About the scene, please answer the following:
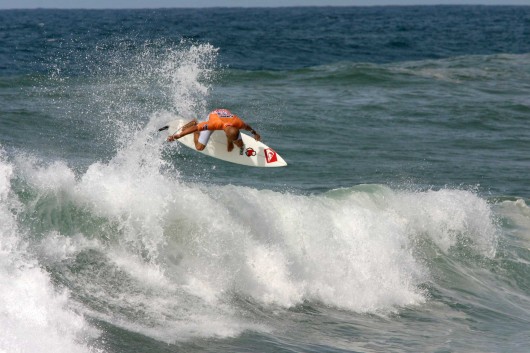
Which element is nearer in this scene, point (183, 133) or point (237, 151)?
point (183, 133)

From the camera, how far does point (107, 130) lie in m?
21.5

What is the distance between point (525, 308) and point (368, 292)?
2476 millimetres

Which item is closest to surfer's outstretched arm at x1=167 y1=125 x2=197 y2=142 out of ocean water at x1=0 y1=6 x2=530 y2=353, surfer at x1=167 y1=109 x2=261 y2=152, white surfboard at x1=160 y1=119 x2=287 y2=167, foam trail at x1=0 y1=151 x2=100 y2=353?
surfer at x1=167 y1=109 x2=261 y2=152

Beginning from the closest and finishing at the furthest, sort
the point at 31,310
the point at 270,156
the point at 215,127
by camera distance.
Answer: the point at 31,310, the point at 215,127, the point at 270,156

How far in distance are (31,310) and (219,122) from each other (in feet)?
16.5

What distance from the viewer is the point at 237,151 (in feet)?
45.0

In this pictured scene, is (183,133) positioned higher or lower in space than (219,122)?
lower

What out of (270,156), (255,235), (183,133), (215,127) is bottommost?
(255,235)

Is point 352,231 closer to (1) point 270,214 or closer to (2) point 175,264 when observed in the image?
(1) point 270,214

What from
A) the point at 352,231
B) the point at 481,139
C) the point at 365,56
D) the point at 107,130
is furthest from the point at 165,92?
the point at 365,56

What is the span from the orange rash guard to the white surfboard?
0.98 meters

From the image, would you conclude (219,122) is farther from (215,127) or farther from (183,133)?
(183,133)

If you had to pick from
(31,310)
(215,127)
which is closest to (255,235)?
(215,127)

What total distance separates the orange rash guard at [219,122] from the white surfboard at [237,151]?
98 centimetres
